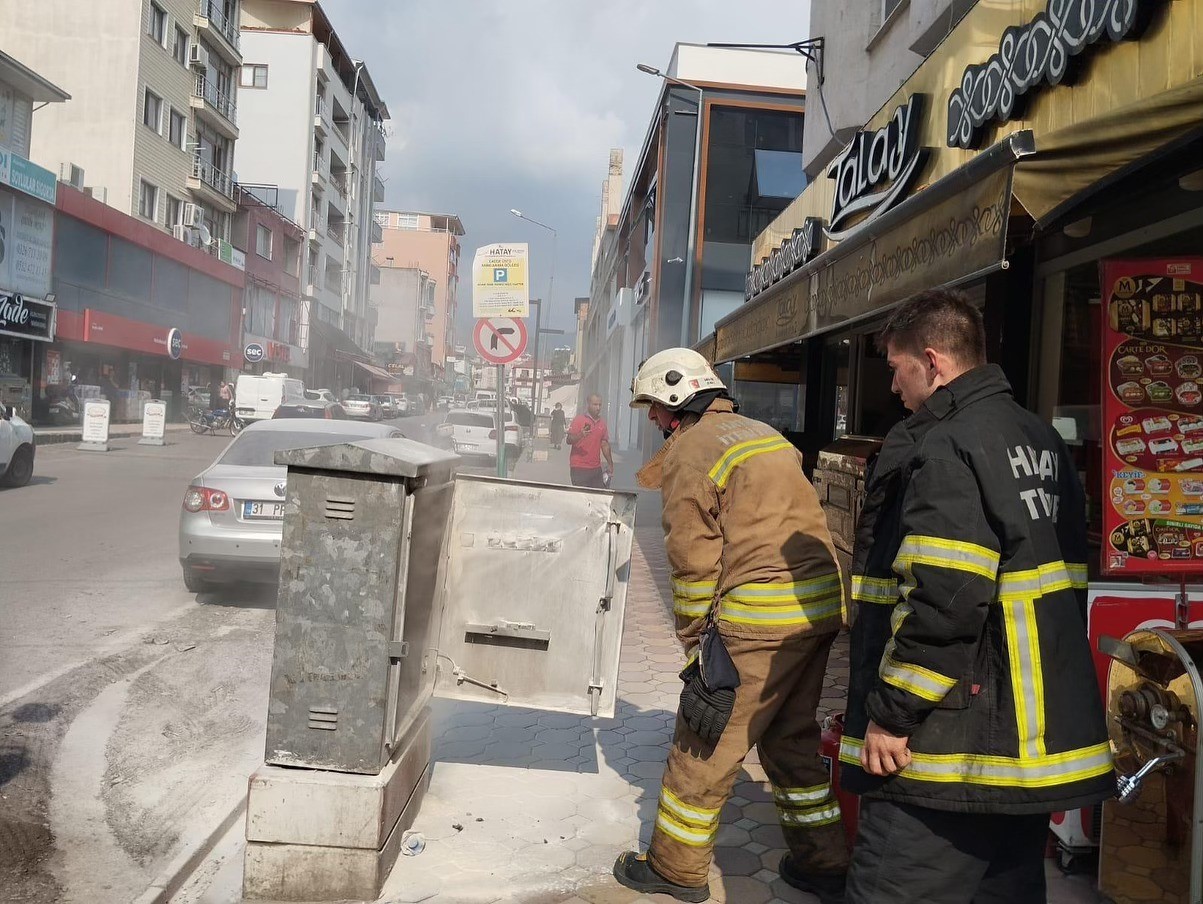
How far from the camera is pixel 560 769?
445cm

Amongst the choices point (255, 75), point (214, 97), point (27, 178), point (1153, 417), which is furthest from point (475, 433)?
point (255, 75)

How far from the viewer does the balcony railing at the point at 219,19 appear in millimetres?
38156

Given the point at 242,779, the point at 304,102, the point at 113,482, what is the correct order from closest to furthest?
the point at 242,779 → the point at 113,482 → the point at 304,102

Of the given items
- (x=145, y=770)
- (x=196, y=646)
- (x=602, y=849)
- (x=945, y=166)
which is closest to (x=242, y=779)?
(x=145, y=770)

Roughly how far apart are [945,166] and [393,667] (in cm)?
466

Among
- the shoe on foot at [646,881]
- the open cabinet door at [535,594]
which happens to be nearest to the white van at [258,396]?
the open cabinet door at [535,594]

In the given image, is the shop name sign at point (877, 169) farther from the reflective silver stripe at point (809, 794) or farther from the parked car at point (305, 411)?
the parked car at point (305, 411)

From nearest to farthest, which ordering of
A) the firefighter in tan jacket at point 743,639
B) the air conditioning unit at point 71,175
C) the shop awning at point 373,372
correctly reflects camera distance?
the firefighter in tan jacket at point 743,639 → the air conditioning unit at point 71,175 → the shop awning at point 373,372

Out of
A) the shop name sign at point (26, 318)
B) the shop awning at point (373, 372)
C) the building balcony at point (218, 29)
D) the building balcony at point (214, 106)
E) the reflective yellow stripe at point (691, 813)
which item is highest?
the building balcony at point (218, 29)

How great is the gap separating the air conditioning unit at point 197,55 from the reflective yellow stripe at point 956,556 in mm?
42798

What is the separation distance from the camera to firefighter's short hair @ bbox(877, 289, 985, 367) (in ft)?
7.63

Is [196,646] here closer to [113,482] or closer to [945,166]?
[945,166]

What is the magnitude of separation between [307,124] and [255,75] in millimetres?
3771

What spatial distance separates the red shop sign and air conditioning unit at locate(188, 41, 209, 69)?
4176cm
